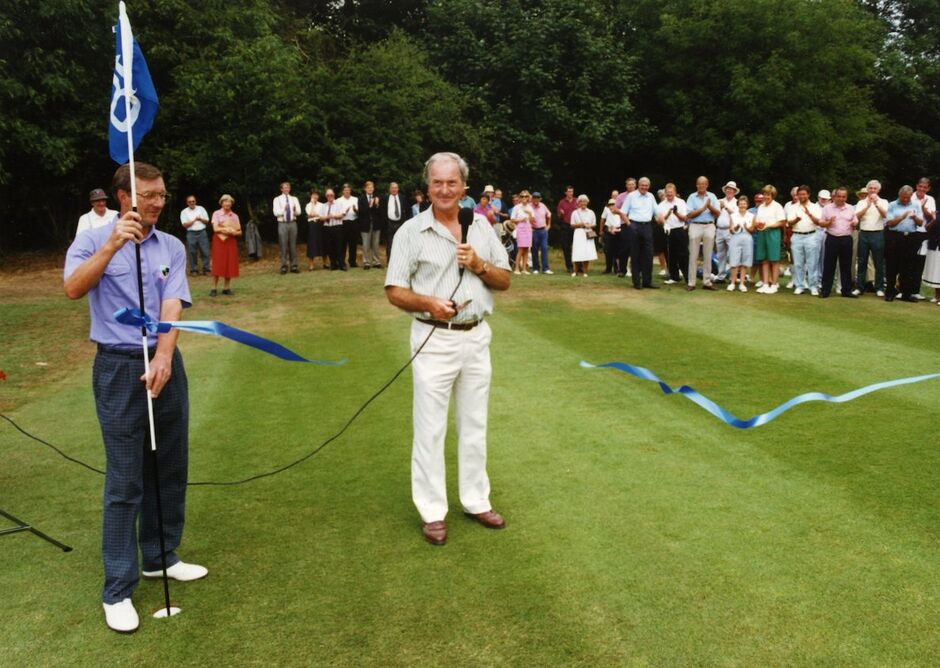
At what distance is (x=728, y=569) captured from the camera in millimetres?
4781

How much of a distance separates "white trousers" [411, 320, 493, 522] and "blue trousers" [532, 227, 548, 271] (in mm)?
16345

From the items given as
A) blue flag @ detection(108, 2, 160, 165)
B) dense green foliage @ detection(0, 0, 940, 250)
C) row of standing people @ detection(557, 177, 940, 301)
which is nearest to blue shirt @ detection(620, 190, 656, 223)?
row of standing people @ detection(557, 177, 940, 301)

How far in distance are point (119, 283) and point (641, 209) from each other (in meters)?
15.0

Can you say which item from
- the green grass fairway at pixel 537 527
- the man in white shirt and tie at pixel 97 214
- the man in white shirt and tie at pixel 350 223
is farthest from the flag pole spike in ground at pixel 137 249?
the man in white shirt and tie at pixel 350 223

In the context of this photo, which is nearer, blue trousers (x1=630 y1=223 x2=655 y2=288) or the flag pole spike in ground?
the flag pole spike in ground

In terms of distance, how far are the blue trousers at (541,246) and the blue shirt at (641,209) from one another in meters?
3.48

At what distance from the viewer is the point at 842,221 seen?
55.1 ft

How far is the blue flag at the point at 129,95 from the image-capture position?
4.49 metres

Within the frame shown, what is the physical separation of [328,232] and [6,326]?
940cm

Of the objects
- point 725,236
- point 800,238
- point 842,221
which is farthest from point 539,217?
point 842,221

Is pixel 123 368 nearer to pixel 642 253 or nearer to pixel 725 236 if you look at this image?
pixel 642 253

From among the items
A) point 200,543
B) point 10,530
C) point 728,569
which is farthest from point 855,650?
point 10,530

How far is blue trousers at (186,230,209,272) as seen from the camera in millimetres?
22016

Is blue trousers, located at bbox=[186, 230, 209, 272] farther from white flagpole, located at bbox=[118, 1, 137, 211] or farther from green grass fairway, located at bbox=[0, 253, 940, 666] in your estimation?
white flagpole, located at bbox=[118, 1, 137, 211]
